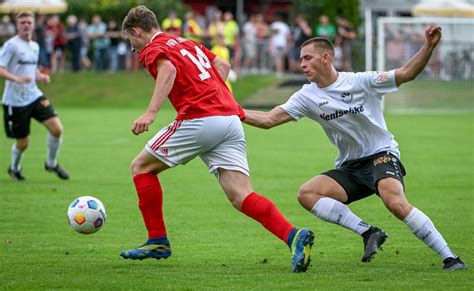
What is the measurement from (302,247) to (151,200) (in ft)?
4.38

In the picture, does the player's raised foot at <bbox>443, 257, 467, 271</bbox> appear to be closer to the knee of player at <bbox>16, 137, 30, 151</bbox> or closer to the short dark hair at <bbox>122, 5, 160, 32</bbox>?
the short dark hair at <bbox>122, 5, 160, 32</bbox>

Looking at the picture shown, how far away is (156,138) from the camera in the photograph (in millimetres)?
7922

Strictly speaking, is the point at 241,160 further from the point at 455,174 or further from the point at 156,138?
the point at 455,174

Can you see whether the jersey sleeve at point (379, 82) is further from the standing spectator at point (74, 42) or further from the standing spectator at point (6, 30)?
the standing spectator at point (6, 30)

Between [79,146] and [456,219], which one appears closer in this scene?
[456,219]

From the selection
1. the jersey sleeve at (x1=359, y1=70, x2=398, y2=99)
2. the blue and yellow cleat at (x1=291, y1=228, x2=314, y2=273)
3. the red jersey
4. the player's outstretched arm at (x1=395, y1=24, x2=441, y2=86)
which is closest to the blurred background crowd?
the jersey sleeve at (x1=359, y1=70, x2=398, y2=99)

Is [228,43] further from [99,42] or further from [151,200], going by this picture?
[151,200]

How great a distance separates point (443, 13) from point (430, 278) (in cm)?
2982

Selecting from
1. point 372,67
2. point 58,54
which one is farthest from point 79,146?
point 58,54

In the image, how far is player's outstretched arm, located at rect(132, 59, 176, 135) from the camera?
7.39 meters

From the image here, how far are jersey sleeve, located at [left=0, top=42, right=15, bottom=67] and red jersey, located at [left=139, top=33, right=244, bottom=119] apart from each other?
6.56 meters

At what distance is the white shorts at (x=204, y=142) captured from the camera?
25.6 ft

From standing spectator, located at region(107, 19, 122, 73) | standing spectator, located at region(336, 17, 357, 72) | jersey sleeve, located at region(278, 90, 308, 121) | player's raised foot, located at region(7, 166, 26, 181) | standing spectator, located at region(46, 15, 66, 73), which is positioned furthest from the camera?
standing spectator, located at region(107, 19, 122, 73)

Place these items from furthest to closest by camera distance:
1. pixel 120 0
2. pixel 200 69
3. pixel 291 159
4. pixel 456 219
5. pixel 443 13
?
pixel 120 0, pixel 443 13, pixel 291 159, pixel 456 219, pixel 200 69
